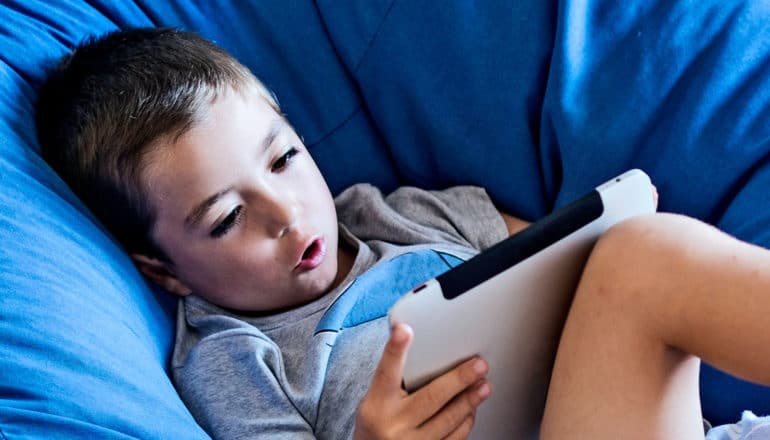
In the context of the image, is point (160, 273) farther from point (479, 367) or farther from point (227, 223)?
point (479, 367)

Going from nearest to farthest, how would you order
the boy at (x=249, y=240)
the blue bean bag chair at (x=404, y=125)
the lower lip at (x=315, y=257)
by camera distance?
the blue bean bag chair at (x=404, y=125)
the boy at (x=249, y=240)
the lower lip at (x=315, y=257)

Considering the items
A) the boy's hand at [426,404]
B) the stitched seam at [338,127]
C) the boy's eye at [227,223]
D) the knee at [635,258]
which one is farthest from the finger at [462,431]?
the stitched seam at [338,127]

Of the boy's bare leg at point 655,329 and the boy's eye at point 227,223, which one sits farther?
the boy's eye at point 227,223

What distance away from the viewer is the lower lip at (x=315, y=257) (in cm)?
97

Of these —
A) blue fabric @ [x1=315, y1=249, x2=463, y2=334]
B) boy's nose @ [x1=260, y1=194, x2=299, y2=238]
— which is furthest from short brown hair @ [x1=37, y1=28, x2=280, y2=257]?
blue fabric @ [x1=315, y1=249, x2=463, y2=334]

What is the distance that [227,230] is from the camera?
0.93 meters

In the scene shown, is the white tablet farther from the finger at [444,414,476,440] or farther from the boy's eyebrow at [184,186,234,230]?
the boy's eyebrow at [184,186,234,230]

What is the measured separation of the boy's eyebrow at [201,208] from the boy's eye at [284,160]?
0.07 meters

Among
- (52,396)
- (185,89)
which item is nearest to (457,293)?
(52,396)

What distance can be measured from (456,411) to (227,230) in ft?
1.19

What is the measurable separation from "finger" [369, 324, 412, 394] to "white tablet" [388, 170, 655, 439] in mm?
11

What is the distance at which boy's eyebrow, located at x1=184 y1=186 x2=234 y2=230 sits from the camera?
91cm

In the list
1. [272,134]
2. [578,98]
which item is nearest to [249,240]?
[272,134]

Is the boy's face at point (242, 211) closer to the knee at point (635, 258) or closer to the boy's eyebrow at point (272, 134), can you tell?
the boy's eyebrow at point (272, 134)
